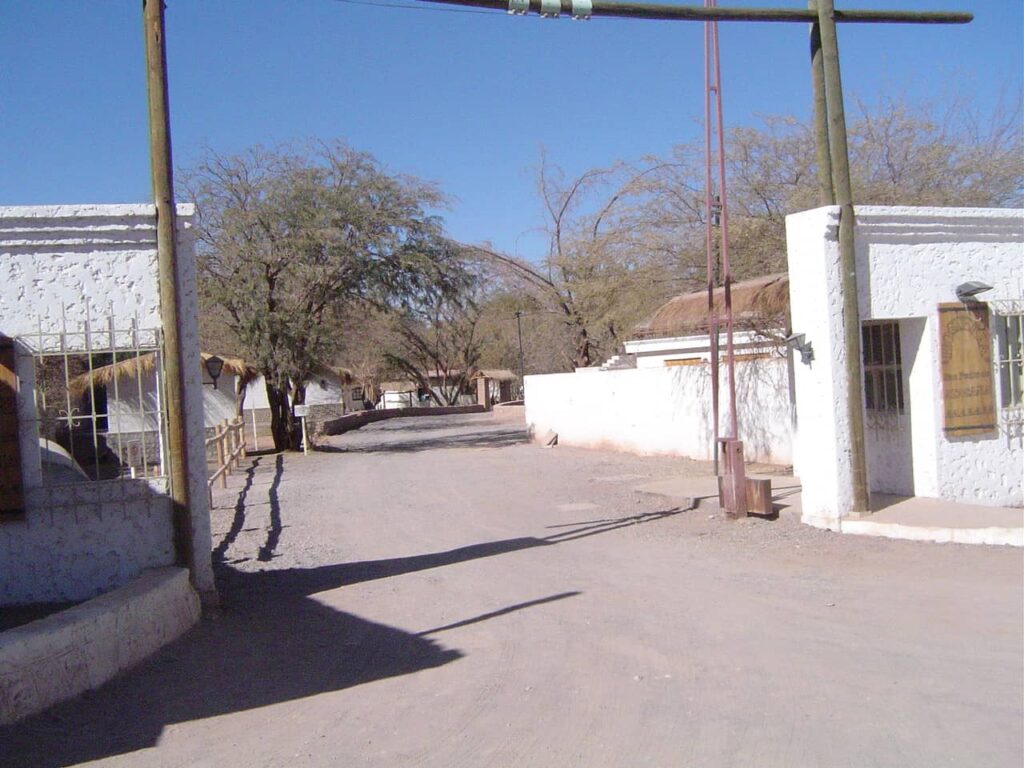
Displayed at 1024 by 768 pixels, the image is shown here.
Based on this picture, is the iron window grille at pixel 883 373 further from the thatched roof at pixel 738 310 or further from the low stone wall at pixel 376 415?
the low stone wall at pixel 376 415

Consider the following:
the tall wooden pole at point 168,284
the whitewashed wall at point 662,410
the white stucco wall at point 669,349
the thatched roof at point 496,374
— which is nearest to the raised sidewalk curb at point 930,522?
the whitewashed wall at point 662,410

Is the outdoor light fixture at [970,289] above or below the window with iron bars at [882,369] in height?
above

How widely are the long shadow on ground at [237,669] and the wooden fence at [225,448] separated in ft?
31.3

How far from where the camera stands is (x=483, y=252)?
126ft

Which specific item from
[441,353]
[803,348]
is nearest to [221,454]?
[803,348]

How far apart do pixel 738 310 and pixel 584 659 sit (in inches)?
500

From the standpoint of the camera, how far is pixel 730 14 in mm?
9656

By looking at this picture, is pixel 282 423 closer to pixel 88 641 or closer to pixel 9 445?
pixel 9 445

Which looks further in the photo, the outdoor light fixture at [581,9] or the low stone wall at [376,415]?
the low stone wall at [376,415]

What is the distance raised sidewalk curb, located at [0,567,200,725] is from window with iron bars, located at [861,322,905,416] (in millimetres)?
8261

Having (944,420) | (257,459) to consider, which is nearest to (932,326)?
(944,420)

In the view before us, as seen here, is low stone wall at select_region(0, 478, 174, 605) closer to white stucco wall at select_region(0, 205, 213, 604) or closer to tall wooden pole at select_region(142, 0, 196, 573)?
white stucco wall at select_region(0, 205, 213, 604)

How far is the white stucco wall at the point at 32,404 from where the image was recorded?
7.57 metres

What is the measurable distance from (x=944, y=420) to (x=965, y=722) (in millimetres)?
6489
